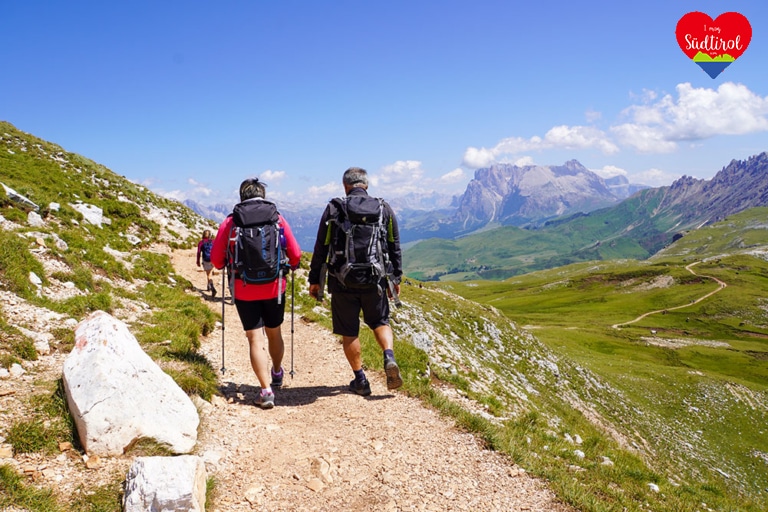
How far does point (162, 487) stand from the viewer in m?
4.92

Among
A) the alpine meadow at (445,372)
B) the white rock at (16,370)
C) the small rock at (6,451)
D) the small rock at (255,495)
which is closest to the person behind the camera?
the small rock at (6,451)

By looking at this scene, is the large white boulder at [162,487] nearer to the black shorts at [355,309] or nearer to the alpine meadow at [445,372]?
the alpine meadow at [445,372]

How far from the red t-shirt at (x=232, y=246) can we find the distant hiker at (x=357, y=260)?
56cm

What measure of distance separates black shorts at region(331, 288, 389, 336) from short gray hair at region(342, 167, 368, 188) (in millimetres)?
2377

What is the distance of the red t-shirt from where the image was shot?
8.50 metres

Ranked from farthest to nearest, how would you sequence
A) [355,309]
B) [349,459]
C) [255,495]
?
[355,309], [349,459], [255,495]

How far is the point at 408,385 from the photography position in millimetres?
10492

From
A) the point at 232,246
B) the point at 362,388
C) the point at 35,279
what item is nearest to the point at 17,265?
the point at 35,279

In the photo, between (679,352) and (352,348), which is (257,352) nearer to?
(352,348)

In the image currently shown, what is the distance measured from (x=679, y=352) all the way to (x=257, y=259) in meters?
106

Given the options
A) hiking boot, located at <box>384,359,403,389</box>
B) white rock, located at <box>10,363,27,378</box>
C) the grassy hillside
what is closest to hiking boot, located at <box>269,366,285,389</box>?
hiking boot, located at <box>384,359,403,389</box>

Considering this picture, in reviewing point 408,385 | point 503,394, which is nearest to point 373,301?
point 408,385

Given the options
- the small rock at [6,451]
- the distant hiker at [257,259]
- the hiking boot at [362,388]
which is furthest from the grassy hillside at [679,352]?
the small rock at [6,451]

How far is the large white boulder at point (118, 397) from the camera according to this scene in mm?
6055
